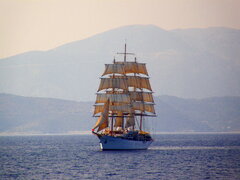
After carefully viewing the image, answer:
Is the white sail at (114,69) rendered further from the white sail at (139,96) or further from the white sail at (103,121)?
the white sail at (103,121)

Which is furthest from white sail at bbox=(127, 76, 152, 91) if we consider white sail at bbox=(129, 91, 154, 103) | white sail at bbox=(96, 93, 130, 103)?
white sail at bbox=(96, 93, 130, 103)

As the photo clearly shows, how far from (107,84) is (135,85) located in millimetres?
12305

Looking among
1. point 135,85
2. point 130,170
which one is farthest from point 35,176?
point 135,85

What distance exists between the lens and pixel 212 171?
8831 centimetres

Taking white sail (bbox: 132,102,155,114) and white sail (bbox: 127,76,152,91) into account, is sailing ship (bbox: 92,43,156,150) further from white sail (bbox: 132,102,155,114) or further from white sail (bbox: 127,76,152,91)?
white sail (bbox: 127,76,152,91)

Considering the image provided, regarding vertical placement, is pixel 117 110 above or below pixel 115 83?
below

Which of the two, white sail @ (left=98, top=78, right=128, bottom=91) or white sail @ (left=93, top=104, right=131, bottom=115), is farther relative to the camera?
white sail @ (left=98, top=78, right=128, bottom=91)

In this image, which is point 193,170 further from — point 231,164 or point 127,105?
point 127,105

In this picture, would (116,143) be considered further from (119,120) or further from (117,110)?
(119,120)

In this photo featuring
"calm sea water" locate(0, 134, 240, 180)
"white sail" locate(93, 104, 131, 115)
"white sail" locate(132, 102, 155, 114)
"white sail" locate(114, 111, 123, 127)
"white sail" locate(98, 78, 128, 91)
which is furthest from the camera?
"white sail" locate(132, 102, 155, 114)

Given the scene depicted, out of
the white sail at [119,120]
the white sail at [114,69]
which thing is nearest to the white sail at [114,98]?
the white sail at [119,120]

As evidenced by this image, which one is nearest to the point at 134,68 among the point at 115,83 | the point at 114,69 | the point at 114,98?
the point at 114,69

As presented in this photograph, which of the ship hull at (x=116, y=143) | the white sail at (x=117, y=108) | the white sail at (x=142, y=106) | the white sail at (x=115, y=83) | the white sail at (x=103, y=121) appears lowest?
the ship hull at (x=116, y=143)

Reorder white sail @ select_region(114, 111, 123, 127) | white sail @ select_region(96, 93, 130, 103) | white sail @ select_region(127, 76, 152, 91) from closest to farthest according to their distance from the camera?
white sail @ select_region(96, 93, 130, 103), white sail @ select_region(114, 111, 123, 127), white sail @ select_region(127, 76, 152, 91)
